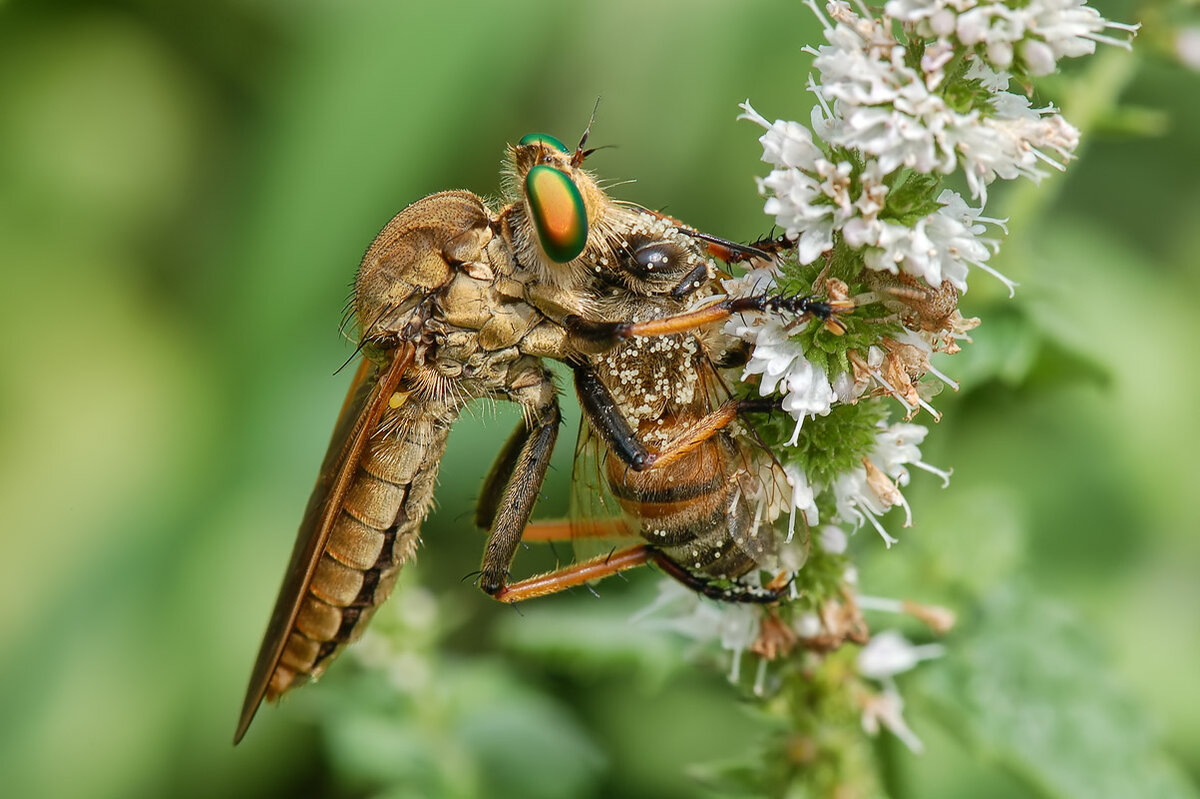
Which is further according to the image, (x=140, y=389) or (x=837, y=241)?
(x=140, y=389)

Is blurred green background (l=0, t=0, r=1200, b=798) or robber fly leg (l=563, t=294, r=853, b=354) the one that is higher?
robber fly leg (l=563, t=294, r=853, b=354)

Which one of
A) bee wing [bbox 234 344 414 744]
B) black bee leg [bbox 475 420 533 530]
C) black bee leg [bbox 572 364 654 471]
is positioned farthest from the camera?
black bee leg [bbox 475 420 533 530]

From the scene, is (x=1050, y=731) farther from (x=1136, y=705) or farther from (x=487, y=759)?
(x=487, y=759)

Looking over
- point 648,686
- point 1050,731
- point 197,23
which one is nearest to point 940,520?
point 1050,731

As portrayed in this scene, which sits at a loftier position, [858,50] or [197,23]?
[858,50]

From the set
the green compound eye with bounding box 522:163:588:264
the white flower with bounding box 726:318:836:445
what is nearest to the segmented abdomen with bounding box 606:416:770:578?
the white flower with bounding box 726:318:836:445

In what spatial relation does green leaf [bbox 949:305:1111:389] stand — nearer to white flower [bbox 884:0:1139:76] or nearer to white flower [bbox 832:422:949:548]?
white flower [bbox 832:422:949:548]

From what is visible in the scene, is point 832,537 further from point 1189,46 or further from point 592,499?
point 1189,46
